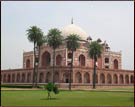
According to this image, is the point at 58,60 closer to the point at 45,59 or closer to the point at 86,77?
the point at 45,59

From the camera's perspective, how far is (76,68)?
5875 cm

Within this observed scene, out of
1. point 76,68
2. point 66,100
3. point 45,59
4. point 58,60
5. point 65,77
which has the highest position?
point 45,59

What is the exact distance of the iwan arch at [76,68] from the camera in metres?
59.4

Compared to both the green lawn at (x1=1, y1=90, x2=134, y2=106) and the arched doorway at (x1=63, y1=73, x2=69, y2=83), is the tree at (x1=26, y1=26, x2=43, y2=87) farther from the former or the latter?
the green lawn at (x1=1, y1=90, x2=134, y2=106)

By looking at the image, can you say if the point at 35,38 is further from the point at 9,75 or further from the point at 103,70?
the point at 9,75

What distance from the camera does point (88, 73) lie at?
61375 mm

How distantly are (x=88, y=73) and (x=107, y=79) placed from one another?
19.5 feet

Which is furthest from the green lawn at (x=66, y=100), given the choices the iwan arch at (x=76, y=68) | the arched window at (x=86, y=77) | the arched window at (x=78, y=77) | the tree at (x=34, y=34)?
the arched window at (x=86, y=77)

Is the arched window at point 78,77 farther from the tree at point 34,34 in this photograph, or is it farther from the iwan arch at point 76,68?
the tree at point 34,34

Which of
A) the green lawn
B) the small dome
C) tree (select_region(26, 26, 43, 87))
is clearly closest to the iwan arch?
the small dome

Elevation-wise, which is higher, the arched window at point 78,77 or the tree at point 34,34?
the tree at point 34,34

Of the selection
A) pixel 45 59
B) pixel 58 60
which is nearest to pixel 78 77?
pixel 58 60

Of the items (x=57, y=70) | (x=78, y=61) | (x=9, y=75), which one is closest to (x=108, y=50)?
(x=78, y=61)

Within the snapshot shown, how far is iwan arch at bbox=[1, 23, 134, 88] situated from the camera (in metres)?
59.4
